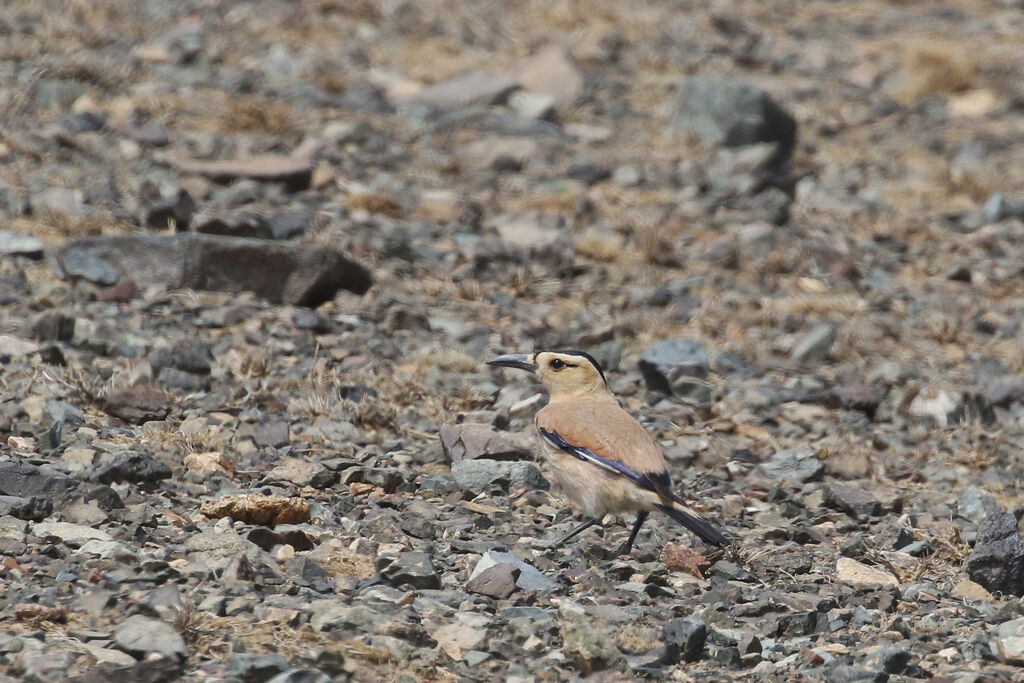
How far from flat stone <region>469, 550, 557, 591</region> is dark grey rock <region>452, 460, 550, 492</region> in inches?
37.8

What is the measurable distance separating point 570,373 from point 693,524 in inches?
61.6

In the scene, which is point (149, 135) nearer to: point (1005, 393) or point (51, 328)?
point (51, 328)

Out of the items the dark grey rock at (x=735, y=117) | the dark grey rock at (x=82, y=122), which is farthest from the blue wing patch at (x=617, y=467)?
the dark grey rock at (x=735, y=117)

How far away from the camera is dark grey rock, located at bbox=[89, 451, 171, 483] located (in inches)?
241

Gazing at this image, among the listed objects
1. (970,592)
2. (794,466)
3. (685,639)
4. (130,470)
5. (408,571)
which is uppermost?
(130,470)

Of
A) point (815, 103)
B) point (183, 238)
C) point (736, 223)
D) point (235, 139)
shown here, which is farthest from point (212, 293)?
point (815, 103)

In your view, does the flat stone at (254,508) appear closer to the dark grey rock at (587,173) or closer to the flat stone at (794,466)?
the flat stone at (794,466)

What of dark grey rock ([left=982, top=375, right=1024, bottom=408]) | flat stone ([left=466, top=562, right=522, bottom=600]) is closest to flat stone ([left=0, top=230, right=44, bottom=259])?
flat stone ([left=466, top=562, right=522, bottom=600])

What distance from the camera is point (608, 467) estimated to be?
20.4 ft

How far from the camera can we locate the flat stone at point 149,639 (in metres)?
4.57

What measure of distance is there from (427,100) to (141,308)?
5.77 metres

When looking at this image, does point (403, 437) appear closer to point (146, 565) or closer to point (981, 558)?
point (146, 565)

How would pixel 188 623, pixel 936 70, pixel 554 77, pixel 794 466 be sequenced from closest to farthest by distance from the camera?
1. pixel 188 623
2. pixel 794 466
3. pixel 554 77
4. pixel 936 70

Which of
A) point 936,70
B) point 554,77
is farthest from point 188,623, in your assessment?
point 936,70
